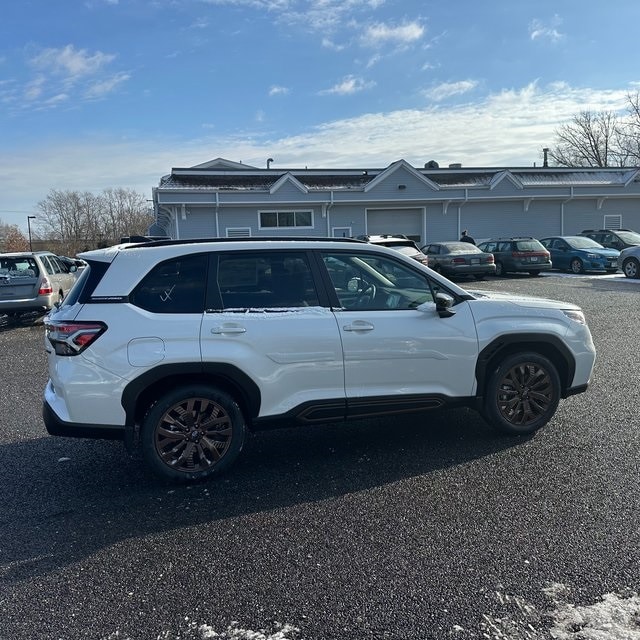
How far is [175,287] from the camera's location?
427 cm

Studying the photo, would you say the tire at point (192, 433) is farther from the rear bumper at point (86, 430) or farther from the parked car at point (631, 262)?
the parked car at point (631, 262)

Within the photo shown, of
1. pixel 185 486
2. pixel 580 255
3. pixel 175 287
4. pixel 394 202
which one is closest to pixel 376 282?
pixel 175 287

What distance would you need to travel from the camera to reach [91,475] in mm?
4531

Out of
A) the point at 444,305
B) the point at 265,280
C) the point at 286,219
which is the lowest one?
the point at 444,305

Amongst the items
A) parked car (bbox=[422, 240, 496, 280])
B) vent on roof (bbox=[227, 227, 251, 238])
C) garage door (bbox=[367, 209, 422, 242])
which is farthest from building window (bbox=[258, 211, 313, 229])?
parked car (bbox=[422, 240, 496, 280])

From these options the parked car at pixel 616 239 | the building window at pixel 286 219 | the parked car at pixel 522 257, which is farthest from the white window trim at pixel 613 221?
the building window at pixel 286 219

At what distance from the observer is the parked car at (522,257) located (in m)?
21.1

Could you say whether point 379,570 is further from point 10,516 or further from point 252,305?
point 10,516

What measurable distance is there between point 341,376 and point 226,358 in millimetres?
906

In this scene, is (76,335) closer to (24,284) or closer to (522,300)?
(522,300)

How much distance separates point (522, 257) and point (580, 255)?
2678 mm

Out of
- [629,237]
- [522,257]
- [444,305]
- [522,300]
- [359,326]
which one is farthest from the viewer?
[629,237]

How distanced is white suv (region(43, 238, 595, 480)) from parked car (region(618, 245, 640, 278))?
1676 centimetres

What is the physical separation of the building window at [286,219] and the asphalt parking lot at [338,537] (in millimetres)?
21972
